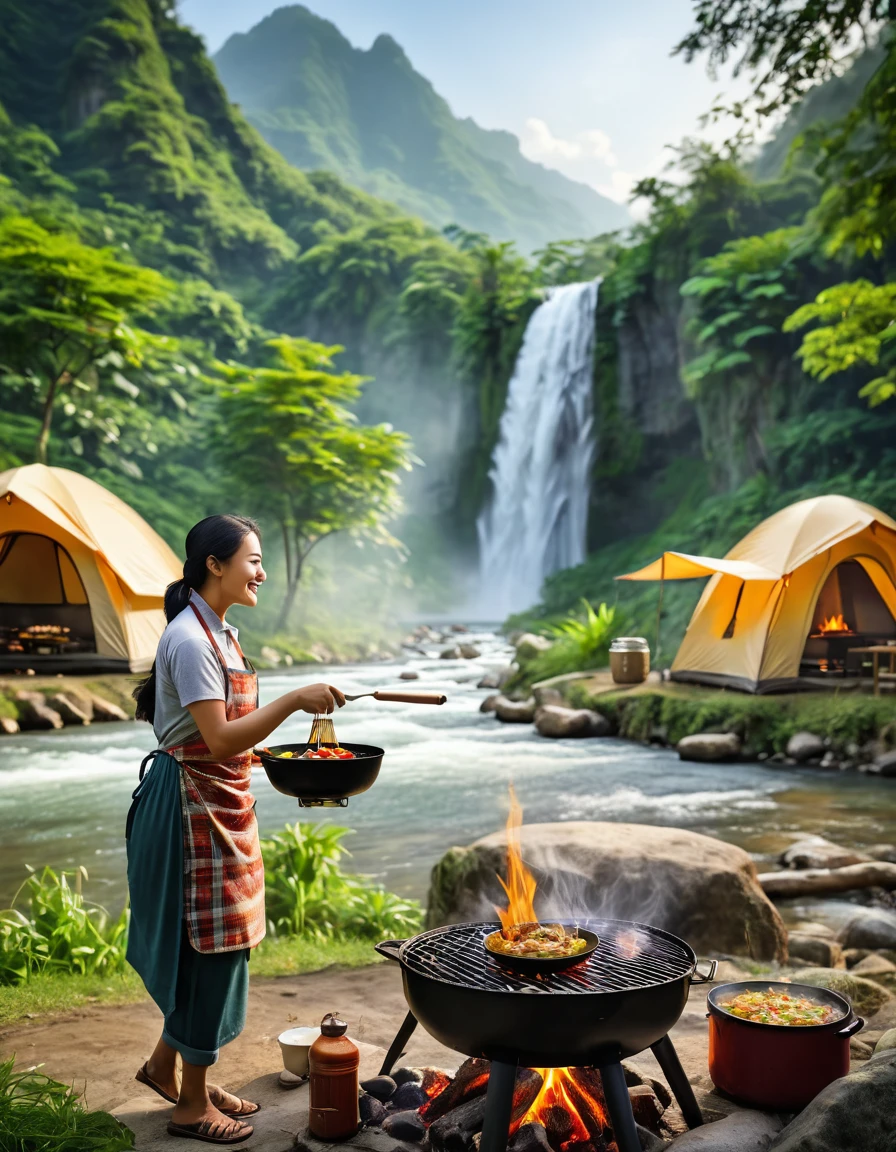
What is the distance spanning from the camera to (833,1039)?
9.16 feet

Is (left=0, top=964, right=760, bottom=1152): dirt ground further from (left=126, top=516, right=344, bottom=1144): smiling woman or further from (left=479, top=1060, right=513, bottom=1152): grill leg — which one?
(left=479, top=1060, right=513, bottom=1152): grill leg

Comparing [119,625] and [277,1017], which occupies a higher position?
[119,625]

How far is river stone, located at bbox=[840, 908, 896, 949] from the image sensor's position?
17.6ft

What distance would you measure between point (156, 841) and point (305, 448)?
21766mm

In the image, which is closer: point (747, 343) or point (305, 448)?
point (747, 343)

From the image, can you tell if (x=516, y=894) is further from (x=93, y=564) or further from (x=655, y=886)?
(x=93, y=564)

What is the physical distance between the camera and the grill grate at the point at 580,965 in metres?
2.46

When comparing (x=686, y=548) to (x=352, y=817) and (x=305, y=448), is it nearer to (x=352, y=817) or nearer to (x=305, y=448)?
(x=305, y=448)

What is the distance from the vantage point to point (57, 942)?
477 centimetres

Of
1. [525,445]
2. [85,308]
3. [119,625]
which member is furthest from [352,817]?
[525,445]

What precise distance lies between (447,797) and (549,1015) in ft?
24.5

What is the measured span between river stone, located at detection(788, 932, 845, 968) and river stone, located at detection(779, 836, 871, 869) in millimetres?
1738

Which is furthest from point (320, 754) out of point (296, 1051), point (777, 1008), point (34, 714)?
point (34, 714)

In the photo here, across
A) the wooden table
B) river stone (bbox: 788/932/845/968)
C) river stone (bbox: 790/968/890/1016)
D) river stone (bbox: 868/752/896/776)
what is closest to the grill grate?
river stone (bbox: 790/968/890/1016)
